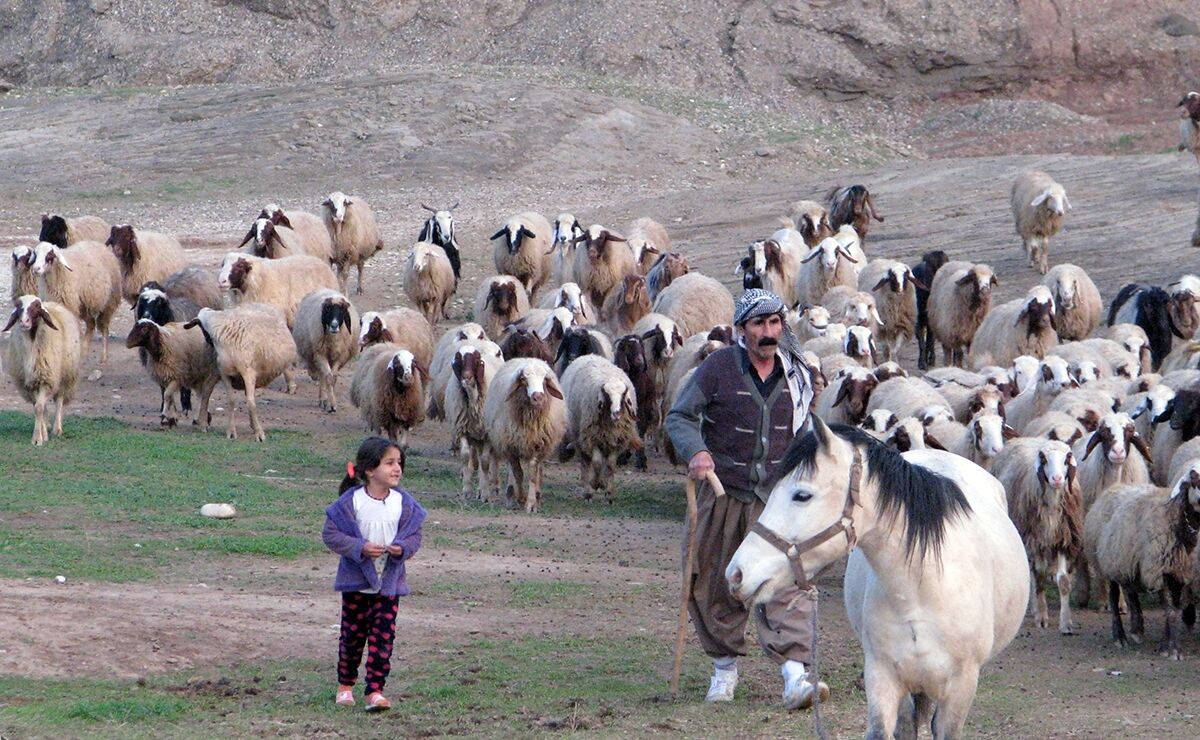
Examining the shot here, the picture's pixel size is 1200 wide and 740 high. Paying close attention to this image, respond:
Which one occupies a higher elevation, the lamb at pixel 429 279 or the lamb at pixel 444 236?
the lamb at pixel 444 236

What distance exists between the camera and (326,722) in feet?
25.1

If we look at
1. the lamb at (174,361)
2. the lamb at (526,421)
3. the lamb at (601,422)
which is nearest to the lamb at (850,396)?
the lamb at (601,422)

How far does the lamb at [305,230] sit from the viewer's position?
23.6m

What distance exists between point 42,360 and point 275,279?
461 cm

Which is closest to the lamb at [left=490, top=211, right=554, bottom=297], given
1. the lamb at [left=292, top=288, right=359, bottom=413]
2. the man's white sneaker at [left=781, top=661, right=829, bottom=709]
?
the lamb at [left=292, top=288, right=359, bottom=413]

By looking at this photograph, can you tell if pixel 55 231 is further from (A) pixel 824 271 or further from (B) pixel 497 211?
(A) pixel 824 271

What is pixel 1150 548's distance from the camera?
33.3ft

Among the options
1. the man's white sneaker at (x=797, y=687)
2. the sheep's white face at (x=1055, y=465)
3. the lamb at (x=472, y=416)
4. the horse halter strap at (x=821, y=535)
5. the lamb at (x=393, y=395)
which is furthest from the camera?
the lamb at (x=393, y=395)

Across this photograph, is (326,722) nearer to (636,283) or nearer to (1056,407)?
(1056,407)

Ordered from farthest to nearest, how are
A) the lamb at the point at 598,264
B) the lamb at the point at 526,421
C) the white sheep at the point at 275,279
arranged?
the lamb at the point at 598,264 < the white sheep at the point at 275,279 < the lamb at the point at 526,421

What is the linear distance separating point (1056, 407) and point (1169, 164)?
14.9 m

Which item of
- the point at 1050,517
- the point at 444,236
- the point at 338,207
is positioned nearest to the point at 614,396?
the point at 1050,517

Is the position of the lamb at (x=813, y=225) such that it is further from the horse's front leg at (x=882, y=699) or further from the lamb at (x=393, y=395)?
Result: the horse's front leg at (x=882, y=699)

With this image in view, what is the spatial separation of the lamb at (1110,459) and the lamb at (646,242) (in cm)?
1088
